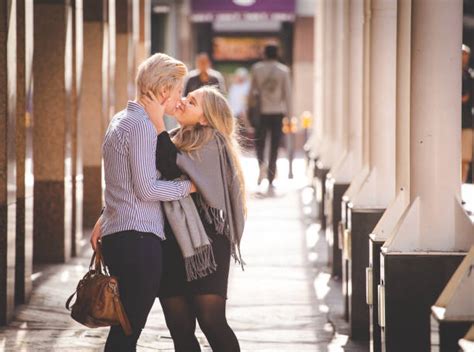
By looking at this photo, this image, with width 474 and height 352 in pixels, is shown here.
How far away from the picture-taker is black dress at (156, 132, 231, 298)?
5.21 metres

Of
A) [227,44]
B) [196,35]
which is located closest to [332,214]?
[196,35]

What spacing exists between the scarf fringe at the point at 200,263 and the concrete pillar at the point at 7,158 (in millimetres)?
2661

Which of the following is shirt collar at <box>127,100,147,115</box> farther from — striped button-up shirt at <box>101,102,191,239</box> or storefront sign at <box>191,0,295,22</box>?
storefront sign at <box>191,0,295,22</box>

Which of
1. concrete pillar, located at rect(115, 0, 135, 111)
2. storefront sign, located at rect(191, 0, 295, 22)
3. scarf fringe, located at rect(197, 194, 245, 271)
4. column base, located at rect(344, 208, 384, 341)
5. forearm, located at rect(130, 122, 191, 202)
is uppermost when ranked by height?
storefront sign, located at rect(191, 0, 295, 22)

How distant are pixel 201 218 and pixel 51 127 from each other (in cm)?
541

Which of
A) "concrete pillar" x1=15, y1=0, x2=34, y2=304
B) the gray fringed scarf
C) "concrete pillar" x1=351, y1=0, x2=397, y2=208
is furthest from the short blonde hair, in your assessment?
"concrete pillar" x1=15, y1=0, x2=34, y2=304

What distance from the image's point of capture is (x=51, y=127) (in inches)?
412

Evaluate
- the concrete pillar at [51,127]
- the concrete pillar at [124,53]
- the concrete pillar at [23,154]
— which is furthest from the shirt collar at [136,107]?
the concrete pillar at [124,53]

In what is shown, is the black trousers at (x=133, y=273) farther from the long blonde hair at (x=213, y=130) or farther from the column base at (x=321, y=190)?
the column base at (x=321, y=190)

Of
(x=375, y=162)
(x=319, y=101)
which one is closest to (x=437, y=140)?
(x=375, y=162)

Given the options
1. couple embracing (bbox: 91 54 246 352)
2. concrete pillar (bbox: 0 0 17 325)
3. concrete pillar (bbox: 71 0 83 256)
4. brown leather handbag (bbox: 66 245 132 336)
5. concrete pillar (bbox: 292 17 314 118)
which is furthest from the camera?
concrete pillar (bbox: 292 17 314 118)

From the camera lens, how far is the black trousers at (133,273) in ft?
16.2

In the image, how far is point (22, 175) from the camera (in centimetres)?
829

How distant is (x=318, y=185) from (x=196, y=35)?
70.9ft
